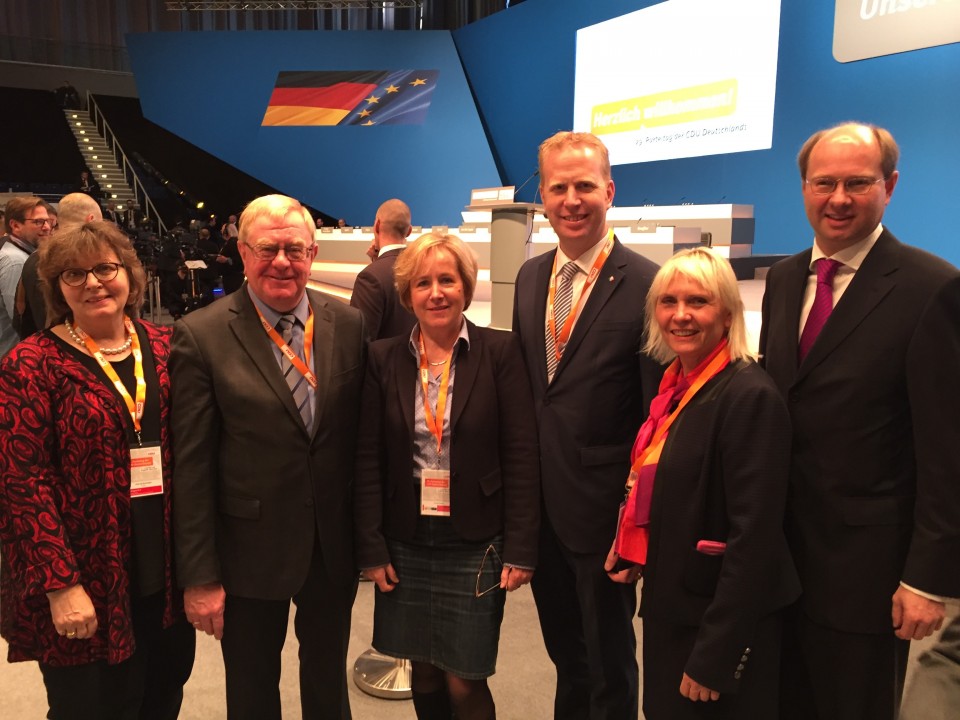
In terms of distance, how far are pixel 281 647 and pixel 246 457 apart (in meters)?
0.57

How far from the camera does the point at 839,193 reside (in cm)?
159

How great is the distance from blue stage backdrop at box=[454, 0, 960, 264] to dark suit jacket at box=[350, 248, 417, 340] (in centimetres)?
552

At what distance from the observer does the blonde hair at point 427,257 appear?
72.6 inches

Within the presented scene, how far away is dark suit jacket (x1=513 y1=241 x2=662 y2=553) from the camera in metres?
1.89

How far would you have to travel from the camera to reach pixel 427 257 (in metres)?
1.83

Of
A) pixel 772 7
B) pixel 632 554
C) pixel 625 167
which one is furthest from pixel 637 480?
pixel 625 167

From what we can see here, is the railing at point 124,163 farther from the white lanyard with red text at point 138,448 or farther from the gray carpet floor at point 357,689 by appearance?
the white lanyard with red text at point 138,448

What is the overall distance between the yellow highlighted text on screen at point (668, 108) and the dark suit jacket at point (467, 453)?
24.5 feet

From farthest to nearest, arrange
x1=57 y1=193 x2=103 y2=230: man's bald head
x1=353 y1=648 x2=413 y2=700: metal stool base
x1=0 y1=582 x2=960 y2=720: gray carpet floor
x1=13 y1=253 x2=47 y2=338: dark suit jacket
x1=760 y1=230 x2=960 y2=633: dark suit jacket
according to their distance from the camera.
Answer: x1=57 y1=193 x2=103 y2=230: man's bald head < x1=13 y1=253 x2=47 y2=338: dark suit jacket < x1=353 y1=648 x2=413 y2=700: metal stool base < x1=0 y1=582 x2=960 y2=720: gray carpet floor < x1=760 y1=230 x2=960 y2=633: dark suit jacket

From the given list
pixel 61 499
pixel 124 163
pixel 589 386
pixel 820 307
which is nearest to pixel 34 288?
pixel 61 499

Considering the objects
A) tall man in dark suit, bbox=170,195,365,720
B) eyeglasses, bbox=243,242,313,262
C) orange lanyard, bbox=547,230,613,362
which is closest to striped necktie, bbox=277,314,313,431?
tall man in dark suit, bbox=170,195,365,720

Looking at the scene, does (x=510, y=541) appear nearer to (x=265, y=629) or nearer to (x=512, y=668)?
(x=265, y=629)

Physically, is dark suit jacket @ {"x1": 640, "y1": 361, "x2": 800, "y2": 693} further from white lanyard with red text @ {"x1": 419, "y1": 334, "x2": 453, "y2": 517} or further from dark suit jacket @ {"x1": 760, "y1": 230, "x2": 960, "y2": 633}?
white lanyard with red text @ {"x1": 419, "y1": 334, "x2": 453, "y2": 517}

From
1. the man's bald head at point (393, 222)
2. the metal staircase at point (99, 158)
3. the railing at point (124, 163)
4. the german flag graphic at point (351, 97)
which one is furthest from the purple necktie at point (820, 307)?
the metal staircase at point (99, 158)
